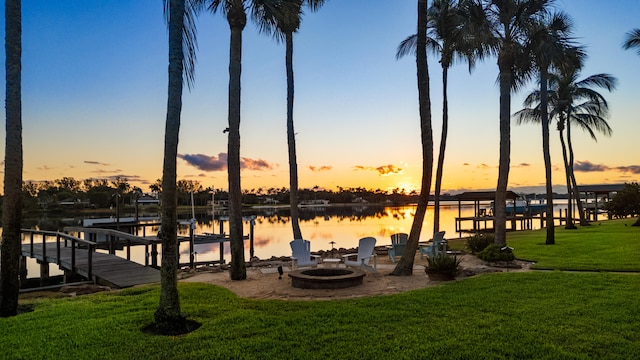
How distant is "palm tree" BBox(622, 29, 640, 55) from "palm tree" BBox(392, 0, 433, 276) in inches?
686

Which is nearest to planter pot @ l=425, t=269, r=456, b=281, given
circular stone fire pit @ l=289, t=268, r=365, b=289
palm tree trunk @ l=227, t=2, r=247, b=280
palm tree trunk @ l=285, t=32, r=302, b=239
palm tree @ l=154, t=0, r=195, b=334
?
circular stone fire pit @ l=289, t=268, r=365, b=289

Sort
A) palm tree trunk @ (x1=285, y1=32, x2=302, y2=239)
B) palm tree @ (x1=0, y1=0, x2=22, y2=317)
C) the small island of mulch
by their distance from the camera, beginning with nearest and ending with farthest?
palm tree @ (x1=0, y1=0, x2=22, y2=317), the small island of mulch, palm tree trunk @ (x1=285, y1=32, x2=302, y2=239)

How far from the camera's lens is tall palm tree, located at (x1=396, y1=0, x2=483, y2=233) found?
1312cm

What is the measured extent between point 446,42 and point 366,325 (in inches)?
567

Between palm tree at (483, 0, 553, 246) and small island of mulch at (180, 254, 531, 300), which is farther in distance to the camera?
palm tree at (483, 0, 553, 246)

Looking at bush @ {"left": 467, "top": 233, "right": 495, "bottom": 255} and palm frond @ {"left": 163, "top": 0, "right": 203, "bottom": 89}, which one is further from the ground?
palm frond @ {"left": 163, "top": 0, "right": 203, "bottom": 89}

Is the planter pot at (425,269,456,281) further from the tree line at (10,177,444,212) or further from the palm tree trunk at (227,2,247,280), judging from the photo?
the tree line at (10,177,444,212)

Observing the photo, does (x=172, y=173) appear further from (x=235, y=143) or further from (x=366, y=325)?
(x=235, y=143)

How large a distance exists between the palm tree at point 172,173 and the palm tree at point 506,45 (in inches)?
407

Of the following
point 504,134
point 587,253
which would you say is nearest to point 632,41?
point 504,134

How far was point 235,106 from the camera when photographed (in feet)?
34.6

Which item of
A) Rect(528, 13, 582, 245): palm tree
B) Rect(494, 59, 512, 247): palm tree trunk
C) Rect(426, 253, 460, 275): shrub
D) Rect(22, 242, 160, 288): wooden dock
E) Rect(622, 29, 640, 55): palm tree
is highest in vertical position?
Rect(622, 29, 640, 55): palm tree

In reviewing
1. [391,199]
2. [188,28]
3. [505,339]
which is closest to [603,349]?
[505,339]

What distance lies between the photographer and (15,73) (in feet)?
23.3
